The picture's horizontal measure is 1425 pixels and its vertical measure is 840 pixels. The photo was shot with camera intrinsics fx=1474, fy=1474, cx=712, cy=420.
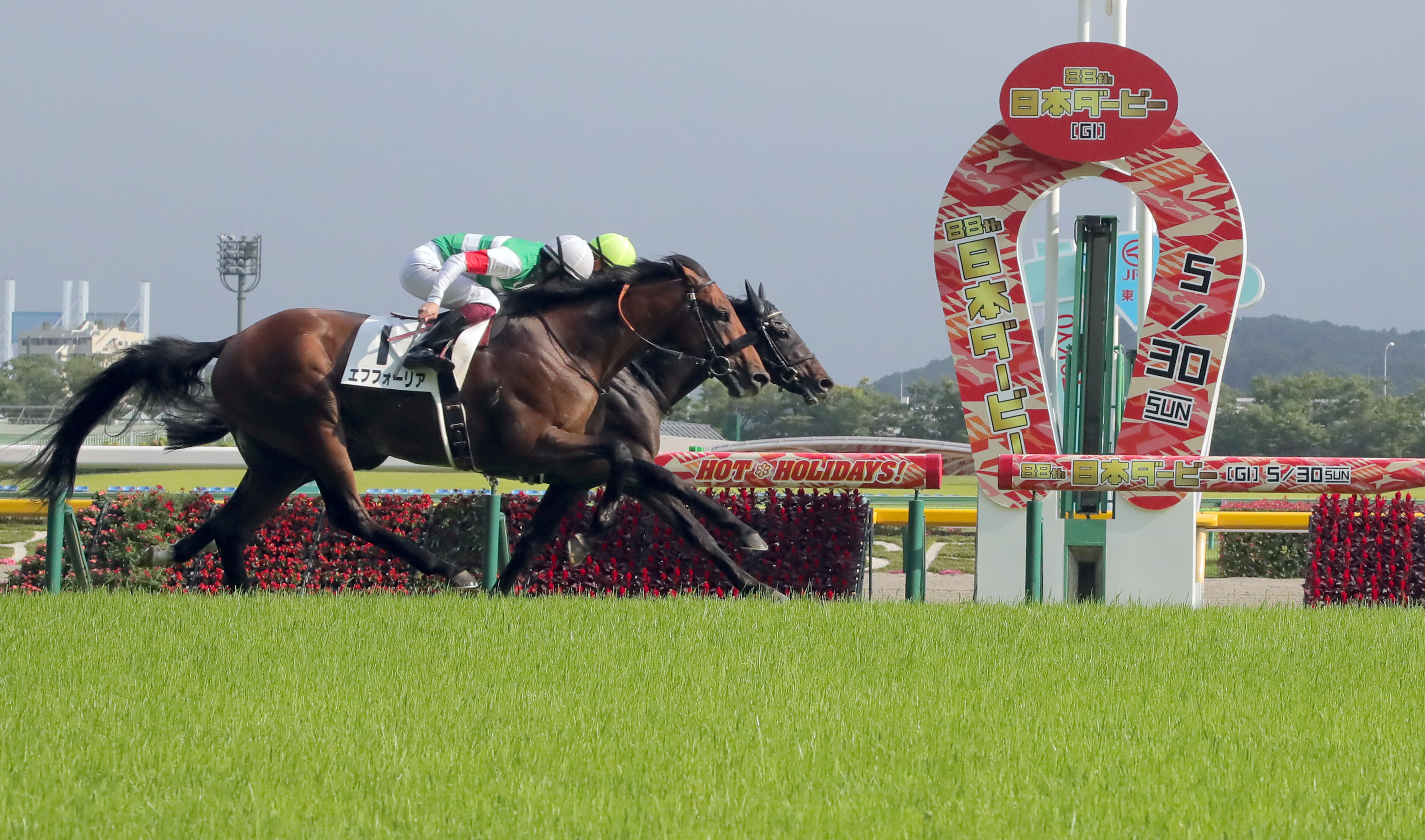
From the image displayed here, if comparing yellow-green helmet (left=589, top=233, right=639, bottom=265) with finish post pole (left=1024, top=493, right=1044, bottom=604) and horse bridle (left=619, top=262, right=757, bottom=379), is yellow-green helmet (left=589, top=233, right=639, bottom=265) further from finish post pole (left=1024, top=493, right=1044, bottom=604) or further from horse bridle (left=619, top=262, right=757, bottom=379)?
finish post pole (left=1024, top=493, right=1044, bottom=604)

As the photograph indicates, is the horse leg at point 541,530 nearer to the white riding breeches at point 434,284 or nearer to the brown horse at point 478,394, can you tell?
the brown horse at point 478,394

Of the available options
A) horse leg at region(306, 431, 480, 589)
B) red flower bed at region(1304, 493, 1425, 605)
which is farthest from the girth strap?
red flower bed at region(1304, 493, 1425, 605)

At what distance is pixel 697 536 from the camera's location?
6.36 metres

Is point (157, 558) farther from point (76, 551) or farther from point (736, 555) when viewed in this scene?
point (736, 555)

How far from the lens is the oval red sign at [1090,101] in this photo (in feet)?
23.4

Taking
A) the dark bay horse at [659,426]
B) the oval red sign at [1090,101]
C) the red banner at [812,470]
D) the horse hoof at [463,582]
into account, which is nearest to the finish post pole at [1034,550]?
the red banner at [812,470]

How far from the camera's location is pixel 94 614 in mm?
5527

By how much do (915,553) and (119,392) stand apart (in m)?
3.77

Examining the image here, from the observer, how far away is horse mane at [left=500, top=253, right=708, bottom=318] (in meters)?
6.43

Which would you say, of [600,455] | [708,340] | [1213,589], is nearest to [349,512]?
[600,455]

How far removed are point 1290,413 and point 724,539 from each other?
127 feet

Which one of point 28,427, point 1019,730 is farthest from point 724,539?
point 28,427

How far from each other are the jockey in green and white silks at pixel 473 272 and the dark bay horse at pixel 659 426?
567 millimetres

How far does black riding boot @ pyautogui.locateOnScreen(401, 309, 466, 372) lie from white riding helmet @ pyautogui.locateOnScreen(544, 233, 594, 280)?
63 centimetres
